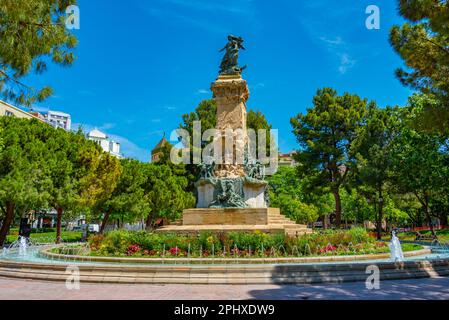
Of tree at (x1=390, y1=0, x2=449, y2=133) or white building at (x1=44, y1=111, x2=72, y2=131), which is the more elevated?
white building at (x1=44, y1=111, x2=72, y2=131)

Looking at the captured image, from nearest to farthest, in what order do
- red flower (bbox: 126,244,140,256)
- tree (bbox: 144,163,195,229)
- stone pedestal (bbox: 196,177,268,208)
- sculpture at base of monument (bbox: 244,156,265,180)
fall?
1. red flower (bbox: 126,244,140,256)
2. stone pedestal (bbox: 196,177,268,208)
3. sculpture at base of monument (bbox: 244,156,265,180)
4. tree (bbox: 144,163,195,229)

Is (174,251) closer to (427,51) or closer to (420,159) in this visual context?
(427,51)

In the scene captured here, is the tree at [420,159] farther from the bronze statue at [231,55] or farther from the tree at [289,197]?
the tree at [289,197]

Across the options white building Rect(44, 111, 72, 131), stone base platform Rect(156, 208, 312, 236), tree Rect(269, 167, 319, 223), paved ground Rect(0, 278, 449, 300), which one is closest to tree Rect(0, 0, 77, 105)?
paved ground Rect(0, 278, 449, 300)

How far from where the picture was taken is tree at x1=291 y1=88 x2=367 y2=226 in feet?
129

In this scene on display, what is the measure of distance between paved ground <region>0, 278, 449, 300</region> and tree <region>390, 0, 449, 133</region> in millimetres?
5360

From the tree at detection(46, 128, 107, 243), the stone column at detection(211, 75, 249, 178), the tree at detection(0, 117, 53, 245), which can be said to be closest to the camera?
the stone column at detection(211, 75, 249, 178)

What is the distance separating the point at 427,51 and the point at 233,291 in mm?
10354

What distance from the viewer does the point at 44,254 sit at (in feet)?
55.6

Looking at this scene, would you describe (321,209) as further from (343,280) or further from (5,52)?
(5,52)

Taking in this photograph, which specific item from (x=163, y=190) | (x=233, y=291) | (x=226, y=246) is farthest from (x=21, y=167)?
(x=233, y=291)

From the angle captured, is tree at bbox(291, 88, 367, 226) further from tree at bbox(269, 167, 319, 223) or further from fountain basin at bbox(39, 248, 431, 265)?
fountain basin at bbox(39, 248, 431, 265)

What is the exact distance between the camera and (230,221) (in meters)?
18.9

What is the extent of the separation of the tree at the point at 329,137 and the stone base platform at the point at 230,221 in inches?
842
